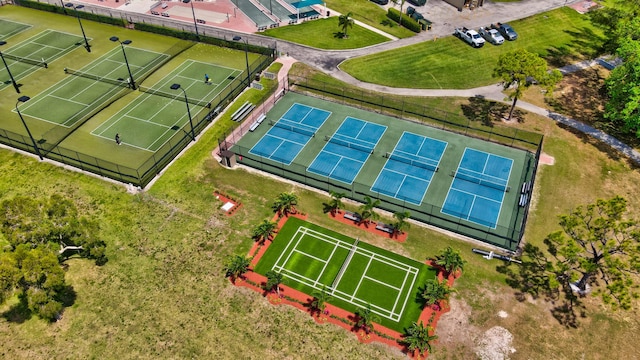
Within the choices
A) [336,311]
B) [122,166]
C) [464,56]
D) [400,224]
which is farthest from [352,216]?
[464,56]

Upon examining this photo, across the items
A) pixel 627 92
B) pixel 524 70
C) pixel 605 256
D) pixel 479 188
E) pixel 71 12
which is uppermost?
pixel 524 70

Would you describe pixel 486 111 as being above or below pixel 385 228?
above

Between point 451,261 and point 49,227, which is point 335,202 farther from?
point 49,227

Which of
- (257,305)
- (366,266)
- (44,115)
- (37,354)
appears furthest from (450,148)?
(44,115)

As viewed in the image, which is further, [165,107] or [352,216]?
[165,107]

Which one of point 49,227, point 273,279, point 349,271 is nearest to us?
point 49,227

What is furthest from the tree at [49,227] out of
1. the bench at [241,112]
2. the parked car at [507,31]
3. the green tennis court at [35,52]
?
the parked car at [507,31]

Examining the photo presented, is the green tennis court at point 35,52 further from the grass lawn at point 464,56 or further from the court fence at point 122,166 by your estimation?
the grass lawn at point 464,56

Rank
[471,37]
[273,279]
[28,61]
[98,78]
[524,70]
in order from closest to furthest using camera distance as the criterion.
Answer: [273,279] → [524,70] → [98,78] → [28,61] → [471,37]
